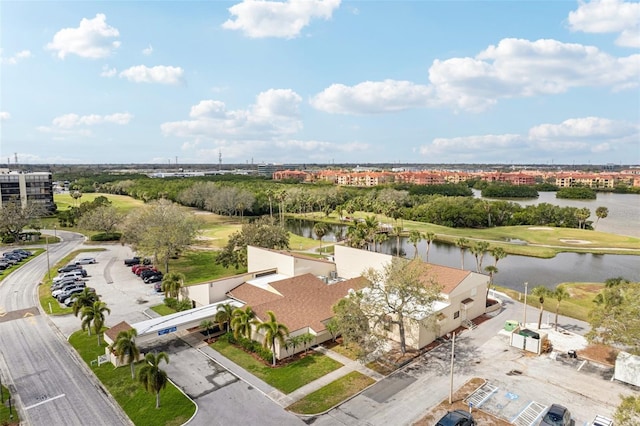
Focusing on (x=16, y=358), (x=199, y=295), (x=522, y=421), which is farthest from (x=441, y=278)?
(x=16, y=358)

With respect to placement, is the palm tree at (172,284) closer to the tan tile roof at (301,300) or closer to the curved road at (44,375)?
the tan tile roof at (301,300)

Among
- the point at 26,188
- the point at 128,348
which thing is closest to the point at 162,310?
the point at 128,348

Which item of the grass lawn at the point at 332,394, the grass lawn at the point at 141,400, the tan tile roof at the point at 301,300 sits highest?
the tan tile roof at the point at 301,300

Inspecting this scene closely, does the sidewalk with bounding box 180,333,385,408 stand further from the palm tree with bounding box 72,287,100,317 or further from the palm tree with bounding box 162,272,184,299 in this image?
the palm tree with bounding box 72,287,100,317

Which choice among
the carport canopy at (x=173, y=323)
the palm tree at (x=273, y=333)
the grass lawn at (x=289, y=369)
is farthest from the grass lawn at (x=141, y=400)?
the palm tree at (x=273, y=333)

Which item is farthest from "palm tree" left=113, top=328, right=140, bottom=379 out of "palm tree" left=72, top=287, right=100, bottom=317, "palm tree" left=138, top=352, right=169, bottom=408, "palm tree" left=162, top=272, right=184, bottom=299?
"palm tree" left=162, top=272, right=184, bottom=299
